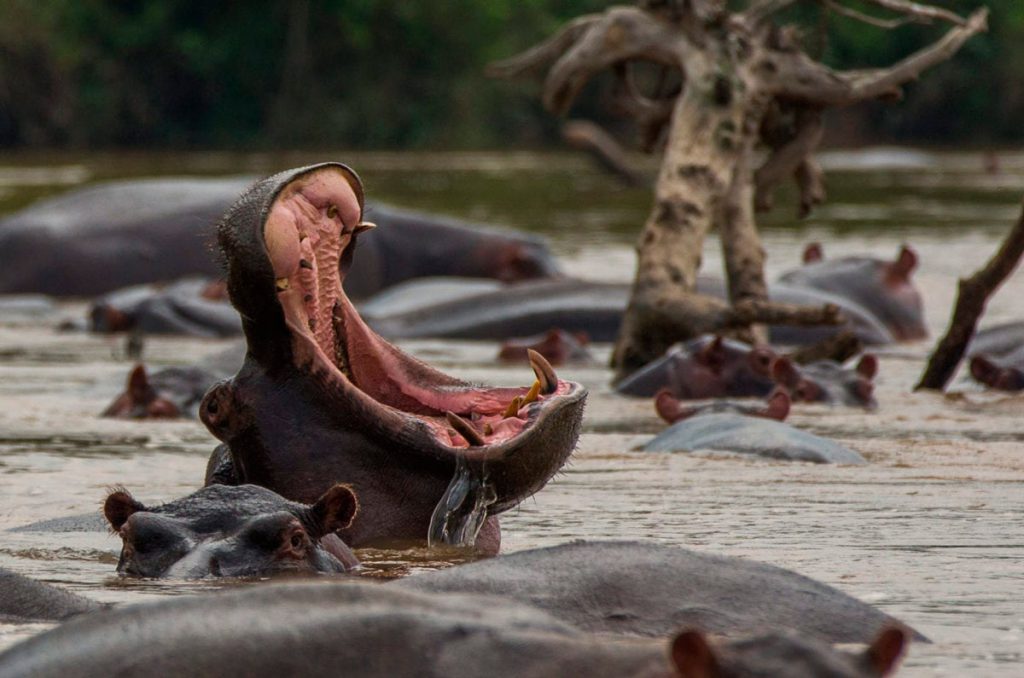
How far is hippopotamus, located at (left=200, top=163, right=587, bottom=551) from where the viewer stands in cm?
400

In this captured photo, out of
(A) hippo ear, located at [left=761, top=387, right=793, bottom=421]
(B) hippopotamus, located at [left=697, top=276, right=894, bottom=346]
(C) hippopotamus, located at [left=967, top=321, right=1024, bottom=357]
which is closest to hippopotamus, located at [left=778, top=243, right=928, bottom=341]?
(B) hippopotamus, located at [left=697, top=276, right=894, bottom=346]

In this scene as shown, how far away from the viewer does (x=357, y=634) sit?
2.48 m

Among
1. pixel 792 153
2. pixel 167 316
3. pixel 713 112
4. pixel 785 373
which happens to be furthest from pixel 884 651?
pixel 167 316

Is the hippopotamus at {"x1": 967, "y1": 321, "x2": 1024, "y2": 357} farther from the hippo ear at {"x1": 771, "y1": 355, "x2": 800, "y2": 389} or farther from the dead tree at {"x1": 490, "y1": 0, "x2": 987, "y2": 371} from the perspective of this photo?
the hippo ear at {"x1": 771, "y1": 355, "x2": 800, "y2": 389}

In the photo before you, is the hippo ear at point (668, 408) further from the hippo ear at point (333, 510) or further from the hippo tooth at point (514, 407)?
the hippo ear at point (333, 510)

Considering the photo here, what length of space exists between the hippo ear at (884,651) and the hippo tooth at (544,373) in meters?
1.80

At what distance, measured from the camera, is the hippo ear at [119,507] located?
3.94 meters

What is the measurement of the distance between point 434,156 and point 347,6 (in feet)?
28.5

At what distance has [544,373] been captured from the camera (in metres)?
4.11

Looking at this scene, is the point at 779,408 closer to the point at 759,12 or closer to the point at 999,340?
the point at 759,12

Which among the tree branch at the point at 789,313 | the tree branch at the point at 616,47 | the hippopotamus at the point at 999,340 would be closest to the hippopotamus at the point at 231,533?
the tree branch at the point at 789,313

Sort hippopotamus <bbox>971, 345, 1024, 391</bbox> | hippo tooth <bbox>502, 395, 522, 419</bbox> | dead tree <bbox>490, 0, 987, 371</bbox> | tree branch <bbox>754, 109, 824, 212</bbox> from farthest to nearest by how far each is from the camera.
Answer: tree branch <bbox>754, 109, 824, 212</bbox> < dead tree <bbox>490, 0, 987, 371</bbox> < hippopotamus <bbox>971, 345, 1024, 391</bbox> < hippo tooth <bbox>502, 395, 522, 419</bbox>

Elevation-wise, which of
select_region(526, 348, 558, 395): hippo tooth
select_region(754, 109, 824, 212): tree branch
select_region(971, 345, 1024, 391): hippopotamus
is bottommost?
select_region(971, 345, 1024, 391): hippopotamus

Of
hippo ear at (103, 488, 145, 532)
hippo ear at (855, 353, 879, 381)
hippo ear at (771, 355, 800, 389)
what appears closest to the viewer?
hippo ear at (103, 488, 145, 532)
